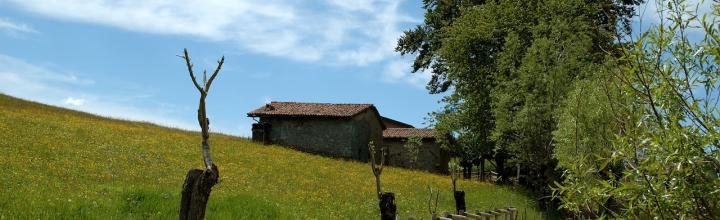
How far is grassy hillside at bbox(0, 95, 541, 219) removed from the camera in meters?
17.2

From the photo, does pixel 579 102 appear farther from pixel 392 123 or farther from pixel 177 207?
pixel 392 123

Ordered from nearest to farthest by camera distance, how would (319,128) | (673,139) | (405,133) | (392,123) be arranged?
1. (673,139)
2. (319,128)
3. (405,133)
4. (392,123)

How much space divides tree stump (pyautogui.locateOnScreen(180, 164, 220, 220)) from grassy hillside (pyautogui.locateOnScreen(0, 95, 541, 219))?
822 centimetres

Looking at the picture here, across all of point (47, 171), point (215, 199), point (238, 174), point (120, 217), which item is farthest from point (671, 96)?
point (238, 174)

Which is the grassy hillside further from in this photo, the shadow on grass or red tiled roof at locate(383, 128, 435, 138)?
red tiled roof at locate(383, 128, 435, 138)

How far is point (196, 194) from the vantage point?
8281mm

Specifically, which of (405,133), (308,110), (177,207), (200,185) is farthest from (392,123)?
(200,185)

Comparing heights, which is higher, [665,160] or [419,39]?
[419,39]

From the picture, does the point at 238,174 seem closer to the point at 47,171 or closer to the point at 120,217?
the point at 47,171

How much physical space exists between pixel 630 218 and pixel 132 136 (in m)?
35.6

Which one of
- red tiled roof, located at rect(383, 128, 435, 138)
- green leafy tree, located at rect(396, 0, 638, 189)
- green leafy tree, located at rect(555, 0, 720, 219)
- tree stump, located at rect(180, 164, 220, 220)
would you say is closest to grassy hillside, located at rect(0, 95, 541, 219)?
green leafy tree, located at rect(396, 0, 638, 189)

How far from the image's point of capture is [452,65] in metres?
42.6

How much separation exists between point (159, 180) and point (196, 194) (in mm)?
17076

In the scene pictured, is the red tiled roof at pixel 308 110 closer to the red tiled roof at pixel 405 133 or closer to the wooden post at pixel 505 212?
the red tiled roof at pixel 405 133
